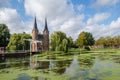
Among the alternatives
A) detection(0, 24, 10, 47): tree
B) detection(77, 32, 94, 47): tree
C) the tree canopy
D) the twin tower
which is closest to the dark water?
detection(0, 24, 10, 47): tree

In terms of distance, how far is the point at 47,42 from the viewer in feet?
292

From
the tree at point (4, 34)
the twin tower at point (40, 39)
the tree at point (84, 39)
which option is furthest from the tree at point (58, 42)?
the tree at point (84, 39)

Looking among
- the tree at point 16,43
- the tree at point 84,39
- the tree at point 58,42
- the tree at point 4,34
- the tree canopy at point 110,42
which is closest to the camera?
the tree at point 58,42

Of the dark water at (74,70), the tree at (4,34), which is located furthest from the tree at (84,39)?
the dark water at (74,70)

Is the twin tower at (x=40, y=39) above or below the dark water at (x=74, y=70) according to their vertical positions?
above

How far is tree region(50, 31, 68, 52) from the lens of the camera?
5619 centimetres

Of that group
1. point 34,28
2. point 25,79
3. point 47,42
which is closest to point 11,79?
point 25,79

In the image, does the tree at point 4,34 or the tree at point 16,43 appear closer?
the tree at point 16,43

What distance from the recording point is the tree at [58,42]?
184 feet

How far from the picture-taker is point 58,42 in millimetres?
59844

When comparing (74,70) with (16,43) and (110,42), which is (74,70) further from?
(110,42)

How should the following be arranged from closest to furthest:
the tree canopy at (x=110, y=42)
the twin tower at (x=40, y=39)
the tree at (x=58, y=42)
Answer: the tree at (x=58, y=42), the twin tower at (x=40, y=39), the tree canopy at (x=110, y=42)

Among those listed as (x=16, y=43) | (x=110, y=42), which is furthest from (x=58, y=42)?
(x=110, y=42)

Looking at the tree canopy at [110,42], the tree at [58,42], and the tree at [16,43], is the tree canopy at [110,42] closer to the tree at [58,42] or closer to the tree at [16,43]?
the tree at [58,42]
